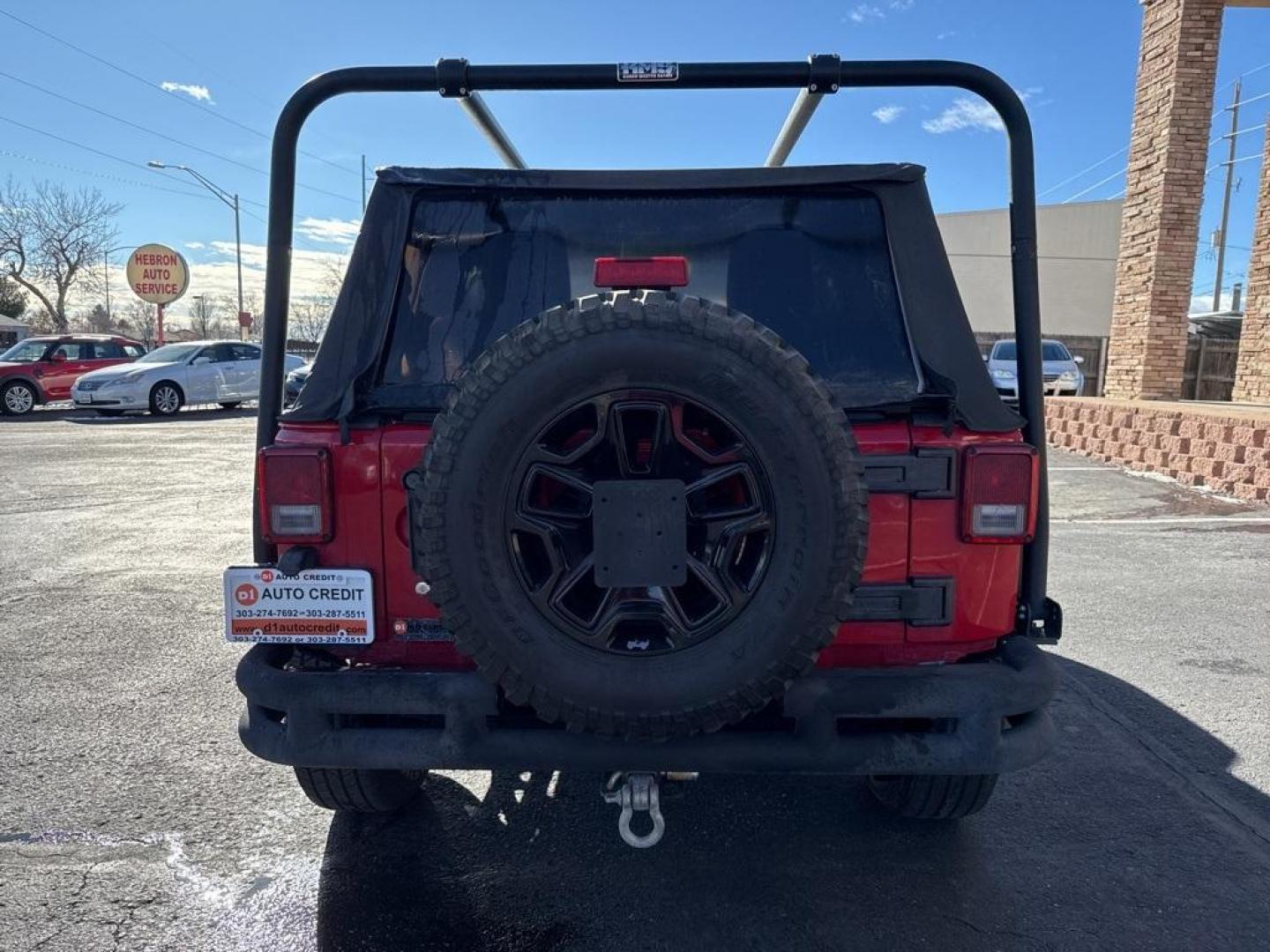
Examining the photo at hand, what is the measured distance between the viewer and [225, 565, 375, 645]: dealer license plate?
230cm

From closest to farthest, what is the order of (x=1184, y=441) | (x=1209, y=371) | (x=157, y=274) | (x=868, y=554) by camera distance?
(x=868, y=554)
(x=1184, y=441)
(x=1209, y=371)
(x=157, y=274)

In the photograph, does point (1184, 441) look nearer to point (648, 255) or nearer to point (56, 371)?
point (648, 255)

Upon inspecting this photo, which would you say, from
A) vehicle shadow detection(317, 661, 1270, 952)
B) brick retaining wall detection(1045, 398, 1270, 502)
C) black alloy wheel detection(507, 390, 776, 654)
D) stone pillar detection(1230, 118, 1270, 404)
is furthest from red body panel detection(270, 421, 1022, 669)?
stone pillar detection(1230, 118, 1270, 404)

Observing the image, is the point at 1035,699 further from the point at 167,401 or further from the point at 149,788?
the point at 167,401

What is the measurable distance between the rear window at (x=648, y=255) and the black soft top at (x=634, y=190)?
51 millimetres

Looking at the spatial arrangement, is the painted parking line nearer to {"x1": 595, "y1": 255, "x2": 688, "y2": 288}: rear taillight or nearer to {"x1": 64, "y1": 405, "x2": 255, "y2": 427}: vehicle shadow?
{"x1": 595, "y1": 255, "x2": 688, "y2": 288}: rear taillight

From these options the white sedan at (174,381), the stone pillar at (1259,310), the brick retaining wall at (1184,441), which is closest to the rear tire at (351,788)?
the brick retaining wall at (1184,441)

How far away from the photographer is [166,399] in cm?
1819

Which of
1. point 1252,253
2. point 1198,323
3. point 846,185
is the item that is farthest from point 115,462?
point 1198,323

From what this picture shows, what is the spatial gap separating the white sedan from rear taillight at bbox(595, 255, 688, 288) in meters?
16.0

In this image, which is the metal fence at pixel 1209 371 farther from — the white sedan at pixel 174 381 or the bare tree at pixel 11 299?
the bare tree at pixel 11 299

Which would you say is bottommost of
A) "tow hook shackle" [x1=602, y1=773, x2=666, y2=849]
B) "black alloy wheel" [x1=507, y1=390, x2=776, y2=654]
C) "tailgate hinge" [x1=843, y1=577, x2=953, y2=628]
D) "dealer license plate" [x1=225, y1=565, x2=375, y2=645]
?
"tow hook shackle" [x1=602, y1=773, x2=666, y2=849]

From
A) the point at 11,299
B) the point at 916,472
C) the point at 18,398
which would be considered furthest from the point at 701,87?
the point at 11,299

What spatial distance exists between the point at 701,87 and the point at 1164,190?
1303cm
